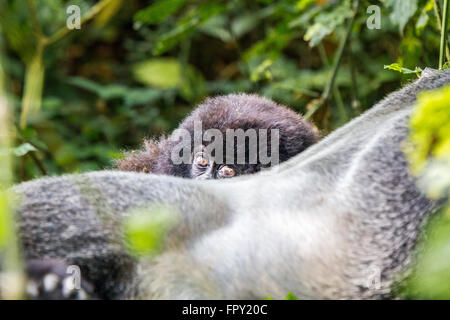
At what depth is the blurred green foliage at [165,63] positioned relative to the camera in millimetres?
3676

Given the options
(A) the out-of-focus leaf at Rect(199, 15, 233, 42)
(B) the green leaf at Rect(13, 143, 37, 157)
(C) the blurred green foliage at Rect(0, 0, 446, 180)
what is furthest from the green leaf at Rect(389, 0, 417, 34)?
(A) the out-of-focus leaf at Rect(199, 15, 233, 42)

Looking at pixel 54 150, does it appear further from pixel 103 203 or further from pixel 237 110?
pixel 103 203

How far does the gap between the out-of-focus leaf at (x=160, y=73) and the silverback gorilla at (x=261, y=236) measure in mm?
4360

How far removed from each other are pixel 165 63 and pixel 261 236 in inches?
188

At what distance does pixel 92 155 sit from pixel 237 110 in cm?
246

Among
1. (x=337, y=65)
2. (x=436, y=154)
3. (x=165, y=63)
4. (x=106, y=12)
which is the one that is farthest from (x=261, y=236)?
(x=106, y=12)

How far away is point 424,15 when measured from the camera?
9.66ft

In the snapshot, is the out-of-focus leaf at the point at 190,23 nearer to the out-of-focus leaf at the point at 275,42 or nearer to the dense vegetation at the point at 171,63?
the dense vegetation at the point at 171,63

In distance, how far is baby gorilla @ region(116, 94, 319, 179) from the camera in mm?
2758

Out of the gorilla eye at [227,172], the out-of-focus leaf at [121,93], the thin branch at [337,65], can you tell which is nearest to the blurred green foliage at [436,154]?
the gorilla eye at [227,172]

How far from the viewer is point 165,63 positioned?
6.26m

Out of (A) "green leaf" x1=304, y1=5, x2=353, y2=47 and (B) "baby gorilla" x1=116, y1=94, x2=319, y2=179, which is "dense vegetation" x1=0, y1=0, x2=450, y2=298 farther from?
(B) "baby gorilla" x1=116, y1=94, x2=319, y2=179

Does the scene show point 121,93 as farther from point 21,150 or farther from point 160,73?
point 21,150
